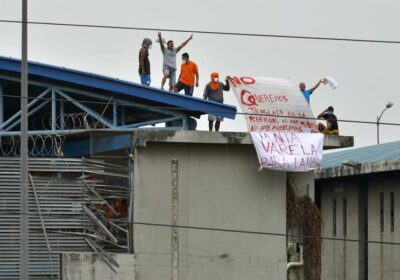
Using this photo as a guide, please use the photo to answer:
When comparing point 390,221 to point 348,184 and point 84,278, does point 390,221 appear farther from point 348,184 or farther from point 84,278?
point 84,278

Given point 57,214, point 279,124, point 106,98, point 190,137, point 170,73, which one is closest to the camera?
point 57,214

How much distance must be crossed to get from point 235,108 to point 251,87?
0.86 meters

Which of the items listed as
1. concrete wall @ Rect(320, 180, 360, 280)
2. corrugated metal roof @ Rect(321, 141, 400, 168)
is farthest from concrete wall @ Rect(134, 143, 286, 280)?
concrete wall @ Rect(320, 180, 360, 280)

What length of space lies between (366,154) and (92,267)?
16.3 m

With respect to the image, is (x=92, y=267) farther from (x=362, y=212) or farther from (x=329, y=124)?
(x=362, y=212)

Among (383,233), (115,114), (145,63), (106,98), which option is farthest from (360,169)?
(106,98)

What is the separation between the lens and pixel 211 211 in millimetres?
34469

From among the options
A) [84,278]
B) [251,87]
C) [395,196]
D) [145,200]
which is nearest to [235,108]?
[251,87]

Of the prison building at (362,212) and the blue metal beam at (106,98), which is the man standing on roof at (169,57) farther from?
the prison building at (362,212)

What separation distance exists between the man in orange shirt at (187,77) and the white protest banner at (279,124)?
0.99 m

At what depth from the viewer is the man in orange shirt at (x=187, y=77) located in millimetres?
35219

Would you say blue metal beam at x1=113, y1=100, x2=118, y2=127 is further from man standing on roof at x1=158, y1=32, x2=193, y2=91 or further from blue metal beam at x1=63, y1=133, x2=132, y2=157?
man standing on roof at x1=158, y1=32, x2=193, y2=91

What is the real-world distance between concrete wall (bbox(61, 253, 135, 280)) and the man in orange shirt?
4.46m

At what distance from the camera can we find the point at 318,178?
155 ft
